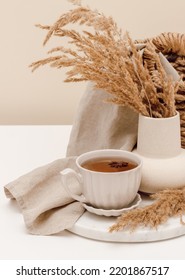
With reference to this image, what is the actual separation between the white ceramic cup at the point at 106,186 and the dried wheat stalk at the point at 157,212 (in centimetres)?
3

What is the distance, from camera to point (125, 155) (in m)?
0.81

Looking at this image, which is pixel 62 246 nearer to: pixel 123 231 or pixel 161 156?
pixel 123 231

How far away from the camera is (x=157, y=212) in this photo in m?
A: 0.77

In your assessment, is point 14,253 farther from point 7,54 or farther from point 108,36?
point 7,54

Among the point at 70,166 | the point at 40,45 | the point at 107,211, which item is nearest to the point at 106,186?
the point at 107,211

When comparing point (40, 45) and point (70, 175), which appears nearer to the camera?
point (70, 175)

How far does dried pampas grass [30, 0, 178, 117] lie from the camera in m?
0.79

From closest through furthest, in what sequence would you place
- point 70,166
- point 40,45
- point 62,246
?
point 62,246
point 70,166
point 40,45

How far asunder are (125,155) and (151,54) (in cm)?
16

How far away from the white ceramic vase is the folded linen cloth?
0.21ft

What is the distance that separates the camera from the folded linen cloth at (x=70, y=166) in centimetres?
78

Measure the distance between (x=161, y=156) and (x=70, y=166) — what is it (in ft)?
A: 0.55

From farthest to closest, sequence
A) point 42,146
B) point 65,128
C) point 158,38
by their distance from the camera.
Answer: point 65,128
point 42,146
point 158,38

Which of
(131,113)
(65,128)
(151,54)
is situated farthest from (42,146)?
(151,54)
